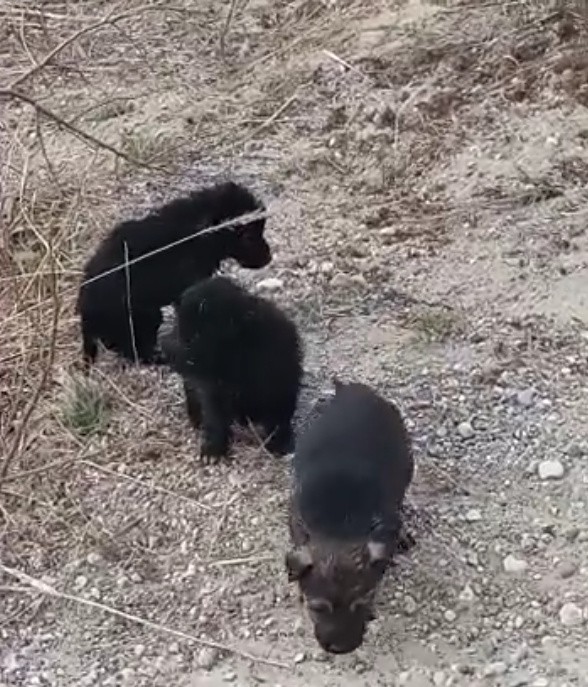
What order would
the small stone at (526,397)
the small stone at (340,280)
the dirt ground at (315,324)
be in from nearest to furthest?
the dirt ground at (315,324) → the small stone at (526,397) → the small stone at (340,280)

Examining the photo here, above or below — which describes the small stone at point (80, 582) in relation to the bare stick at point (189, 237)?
below

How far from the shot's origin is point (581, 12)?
6.96 metres

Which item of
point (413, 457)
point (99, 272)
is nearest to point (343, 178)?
point (99, 272)

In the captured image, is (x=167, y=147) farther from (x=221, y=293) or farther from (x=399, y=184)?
(x=221, y=293)

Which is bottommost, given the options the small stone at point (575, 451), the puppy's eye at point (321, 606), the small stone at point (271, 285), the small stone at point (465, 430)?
the small stone at point (271, 285)

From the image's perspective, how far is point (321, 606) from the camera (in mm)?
4242

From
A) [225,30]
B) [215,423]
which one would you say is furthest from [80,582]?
[225,30]

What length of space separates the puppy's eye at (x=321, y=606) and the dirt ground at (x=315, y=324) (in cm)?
23

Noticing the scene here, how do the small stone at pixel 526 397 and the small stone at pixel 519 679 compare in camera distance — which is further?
the small stone at pixel 526 397

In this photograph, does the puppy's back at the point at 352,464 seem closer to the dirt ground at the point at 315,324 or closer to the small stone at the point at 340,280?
the dirt ground at the point at 315,324

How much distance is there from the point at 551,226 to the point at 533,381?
3.05 ft

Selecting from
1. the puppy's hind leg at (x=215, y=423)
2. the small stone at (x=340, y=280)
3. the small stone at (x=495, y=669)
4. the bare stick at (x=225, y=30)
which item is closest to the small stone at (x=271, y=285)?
the small stone at (x=340, y=280)

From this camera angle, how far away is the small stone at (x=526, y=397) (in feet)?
17.2

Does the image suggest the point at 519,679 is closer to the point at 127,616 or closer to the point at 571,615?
the point at 571,615
